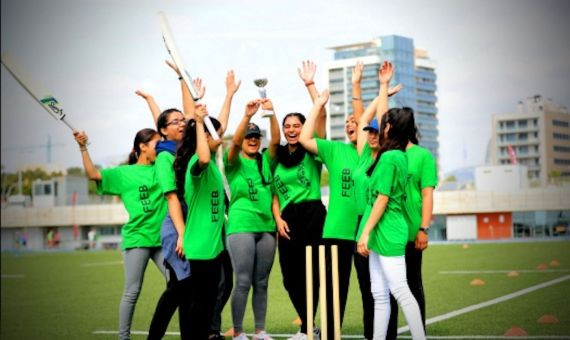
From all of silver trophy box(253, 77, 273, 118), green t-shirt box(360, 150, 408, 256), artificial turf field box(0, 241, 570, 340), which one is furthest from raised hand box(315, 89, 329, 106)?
artificial turf field box(0, 241, 570, 340)

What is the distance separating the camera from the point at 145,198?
765 centimetres

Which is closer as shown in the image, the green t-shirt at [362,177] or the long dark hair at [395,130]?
the long dark hair at [395,130]

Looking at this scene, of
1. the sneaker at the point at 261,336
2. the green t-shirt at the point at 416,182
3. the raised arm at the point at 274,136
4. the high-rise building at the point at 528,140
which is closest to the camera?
the green t-shirt at the point at 416,182

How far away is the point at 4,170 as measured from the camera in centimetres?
11819

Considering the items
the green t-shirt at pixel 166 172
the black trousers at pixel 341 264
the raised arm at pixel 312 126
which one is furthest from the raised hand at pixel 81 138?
the black trousers at pixel 341 264

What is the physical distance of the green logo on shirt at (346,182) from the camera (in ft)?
24.8

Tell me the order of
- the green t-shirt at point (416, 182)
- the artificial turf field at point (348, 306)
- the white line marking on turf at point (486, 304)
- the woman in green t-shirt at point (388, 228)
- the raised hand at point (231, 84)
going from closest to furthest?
1. the woman in green t-shirt at point (388, 228)
2. the green t-shirt at point (416, 182)
3. the raised hand at point (231, 84)
4. the artificial turf field at point (348, 306)
5. the white line marking on turf at point (486, 304)

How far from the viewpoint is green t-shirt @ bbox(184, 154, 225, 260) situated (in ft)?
21.0

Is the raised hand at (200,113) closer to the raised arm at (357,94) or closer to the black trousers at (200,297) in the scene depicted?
the black trousers at (200,297)

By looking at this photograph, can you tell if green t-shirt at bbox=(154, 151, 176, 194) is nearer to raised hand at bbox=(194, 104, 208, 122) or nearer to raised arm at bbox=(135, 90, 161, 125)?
raised hand at bbox=(194, 104, 208, 122)

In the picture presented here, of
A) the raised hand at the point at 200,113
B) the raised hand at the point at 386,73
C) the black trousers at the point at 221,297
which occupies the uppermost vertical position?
the raised hand at the point at 386,73

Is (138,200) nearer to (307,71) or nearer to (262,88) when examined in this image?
(262,88)

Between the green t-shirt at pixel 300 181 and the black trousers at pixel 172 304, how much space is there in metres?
1.66

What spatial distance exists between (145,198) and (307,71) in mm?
1848
